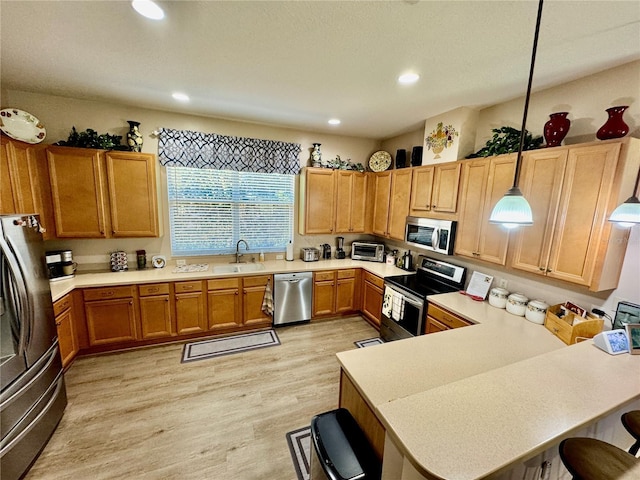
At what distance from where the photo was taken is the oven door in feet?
9.25

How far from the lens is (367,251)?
4.35 m

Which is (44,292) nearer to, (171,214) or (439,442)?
(171,214)

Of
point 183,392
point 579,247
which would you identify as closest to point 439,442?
point 579,247

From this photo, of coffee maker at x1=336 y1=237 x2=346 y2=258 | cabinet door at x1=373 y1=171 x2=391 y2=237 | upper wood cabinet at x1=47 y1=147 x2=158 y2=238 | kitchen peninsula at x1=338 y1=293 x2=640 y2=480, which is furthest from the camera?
coffee maker at x1=336 y1=237 x2=346 y2=258

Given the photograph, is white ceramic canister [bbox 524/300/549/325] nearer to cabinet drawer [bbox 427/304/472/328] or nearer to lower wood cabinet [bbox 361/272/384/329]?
cabinet drawer [bbox 427/304/472/328]

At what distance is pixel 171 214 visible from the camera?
11.6 ft

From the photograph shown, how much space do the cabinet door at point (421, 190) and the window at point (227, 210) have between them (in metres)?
1.81

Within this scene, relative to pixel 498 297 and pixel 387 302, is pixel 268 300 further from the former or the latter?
pixel 498 297

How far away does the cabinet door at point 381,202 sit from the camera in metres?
3.92

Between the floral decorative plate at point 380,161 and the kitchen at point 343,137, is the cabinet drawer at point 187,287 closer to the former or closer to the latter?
the kitchen at point 343,137

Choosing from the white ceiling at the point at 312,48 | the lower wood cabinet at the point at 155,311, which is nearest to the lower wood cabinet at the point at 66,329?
the lower wood cabinet at the point at 155,311

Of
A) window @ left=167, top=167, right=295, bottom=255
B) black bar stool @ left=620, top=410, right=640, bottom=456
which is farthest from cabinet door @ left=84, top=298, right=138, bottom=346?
black bar stool @ left=620, top=410, right=640, bottom=456

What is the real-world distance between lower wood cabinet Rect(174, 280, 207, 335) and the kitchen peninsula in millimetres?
2260

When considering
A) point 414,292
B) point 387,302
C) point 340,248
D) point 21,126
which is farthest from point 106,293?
point 414,292
